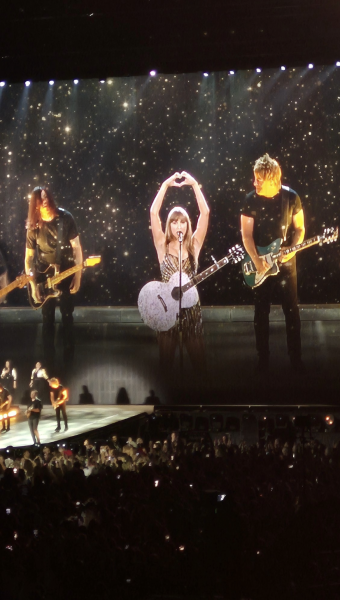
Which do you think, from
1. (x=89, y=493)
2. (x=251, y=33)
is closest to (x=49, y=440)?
(x=89, y=493)

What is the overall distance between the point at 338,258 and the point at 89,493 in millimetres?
8492

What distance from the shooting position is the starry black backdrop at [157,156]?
497 inches

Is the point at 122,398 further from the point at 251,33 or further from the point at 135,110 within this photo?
the point at 251,33

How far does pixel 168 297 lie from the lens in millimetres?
12766

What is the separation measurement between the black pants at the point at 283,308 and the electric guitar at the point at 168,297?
0.80m

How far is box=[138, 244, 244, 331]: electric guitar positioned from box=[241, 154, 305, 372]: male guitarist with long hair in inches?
19.6

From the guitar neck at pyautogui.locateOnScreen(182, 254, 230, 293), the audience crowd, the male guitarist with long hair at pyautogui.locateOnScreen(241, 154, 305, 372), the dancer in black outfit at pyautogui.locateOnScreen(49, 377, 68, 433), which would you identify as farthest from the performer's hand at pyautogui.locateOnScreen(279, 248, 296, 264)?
the audience crowd

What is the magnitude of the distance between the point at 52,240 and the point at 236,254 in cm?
352


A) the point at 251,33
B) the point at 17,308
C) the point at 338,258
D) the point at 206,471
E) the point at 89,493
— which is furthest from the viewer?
the point at 17,308

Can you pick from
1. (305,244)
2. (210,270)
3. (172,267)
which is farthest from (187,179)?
(305,244)

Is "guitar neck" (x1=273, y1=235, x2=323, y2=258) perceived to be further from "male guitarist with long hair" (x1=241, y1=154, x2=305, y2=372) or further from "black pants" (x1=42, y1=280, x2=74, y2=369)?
"black pants" (x1=42, y1=280, x2=74, y2=369)

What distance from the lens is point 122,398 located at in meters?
12.9

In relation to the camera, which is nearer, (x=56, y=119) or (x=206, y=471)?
(x=206, y=471)

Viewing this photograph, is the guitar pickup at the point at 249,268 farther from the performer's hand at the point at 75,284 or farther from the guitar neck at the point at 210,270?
the performer's hand at the point at 75,284
